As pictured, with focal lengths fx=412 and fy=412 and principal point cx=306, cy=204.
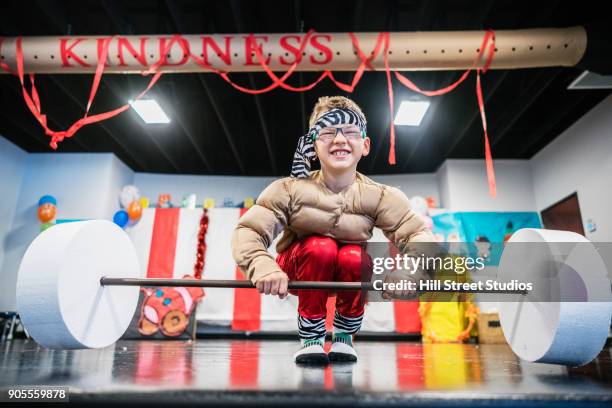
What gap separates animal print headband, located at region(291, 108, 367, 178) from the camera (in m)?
1.64

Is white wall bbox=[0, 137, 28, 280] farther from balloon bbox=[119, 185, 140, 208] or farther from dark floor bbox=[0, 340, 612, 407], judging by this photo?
dark floor bbox=[0, 340, 612, 407]

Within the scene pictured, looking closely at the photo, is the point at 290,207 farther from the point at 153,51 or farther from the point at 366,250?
the point at 153,51

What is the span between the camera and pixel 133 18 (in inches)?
126

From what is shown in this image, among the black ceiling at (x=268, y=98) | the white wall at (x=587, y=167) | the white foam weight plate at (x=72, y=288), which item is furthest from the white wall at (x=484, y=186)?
the white foam weight plate at (x=72, y=288)

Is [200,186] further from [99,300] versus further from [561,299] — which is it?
[561,299]

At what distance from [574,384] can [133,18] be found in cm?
350

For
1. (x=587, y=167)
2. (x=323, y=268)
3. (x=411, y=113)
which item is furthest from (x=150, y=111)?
(x=587, y=167)

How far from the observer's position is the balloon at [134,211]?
4.94m

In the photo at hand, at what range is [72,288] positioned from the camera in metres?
1.41

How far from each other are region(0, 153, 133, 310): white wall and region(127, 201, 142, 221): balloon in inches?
14.9

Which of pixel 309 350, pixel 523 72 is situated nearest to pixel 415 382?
pixel 309 350

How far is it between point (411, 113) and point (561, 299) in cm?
324

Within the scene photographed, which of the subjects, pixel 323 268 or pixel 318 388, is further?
Answer: pixel 323 268

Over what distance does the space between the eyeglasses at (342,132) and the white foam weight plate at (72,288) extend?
0.93 metres
